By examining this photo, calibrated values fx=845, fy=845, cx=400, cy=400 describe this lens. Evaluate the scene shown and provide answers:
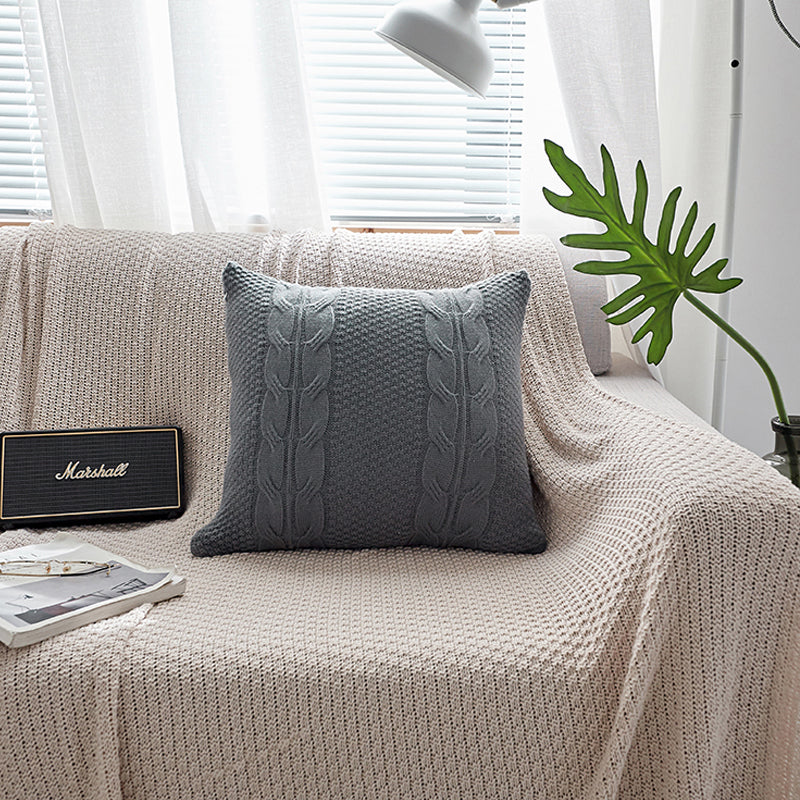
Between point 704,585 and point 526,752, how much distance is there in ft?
0.87

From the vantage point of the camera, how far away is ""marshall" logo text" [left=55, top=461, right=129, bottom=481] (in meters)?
1.35

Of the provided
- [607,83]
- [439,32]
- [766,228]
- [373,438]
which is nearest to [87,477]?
[373,438]

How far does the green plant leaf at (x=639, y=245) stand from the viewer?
1244mm

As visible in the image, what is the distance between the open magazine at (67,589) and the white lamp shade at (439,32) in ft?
2.63

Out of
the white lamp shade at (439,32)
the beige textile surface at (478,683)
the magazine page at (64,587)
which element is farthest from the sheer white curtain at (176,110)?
the beige textile surface at (478,683)

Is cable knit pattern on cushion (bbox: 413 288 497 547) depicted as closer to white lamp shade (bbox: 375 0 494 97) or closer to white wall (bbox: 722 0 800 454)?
white lamp shade (bbox: 375 0 494 97)

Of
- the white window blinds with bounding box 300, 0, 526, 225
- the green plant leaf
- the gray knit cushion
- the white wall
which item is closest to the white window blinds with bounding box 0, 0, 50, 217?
the white window blinds with bounding box 300, 0, 526, 225

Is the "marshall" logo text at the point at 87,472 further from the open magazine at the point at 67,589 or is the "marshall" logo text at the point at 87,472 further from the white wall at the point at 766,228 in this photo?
the white wall at the point at 766,228

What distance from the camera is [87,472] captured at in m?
1.36

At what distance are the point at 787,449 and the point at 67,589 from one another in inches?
40.1

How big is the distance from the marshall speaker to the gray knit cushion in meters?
0.19

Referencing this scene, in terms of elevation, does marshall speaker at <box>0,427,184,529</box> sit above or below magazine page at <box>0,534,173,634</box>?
above

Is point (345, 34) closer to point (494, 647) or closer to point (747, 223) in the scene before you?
point (747, 223)

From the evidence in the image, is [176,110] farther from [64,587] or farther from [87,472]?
[64,587]
